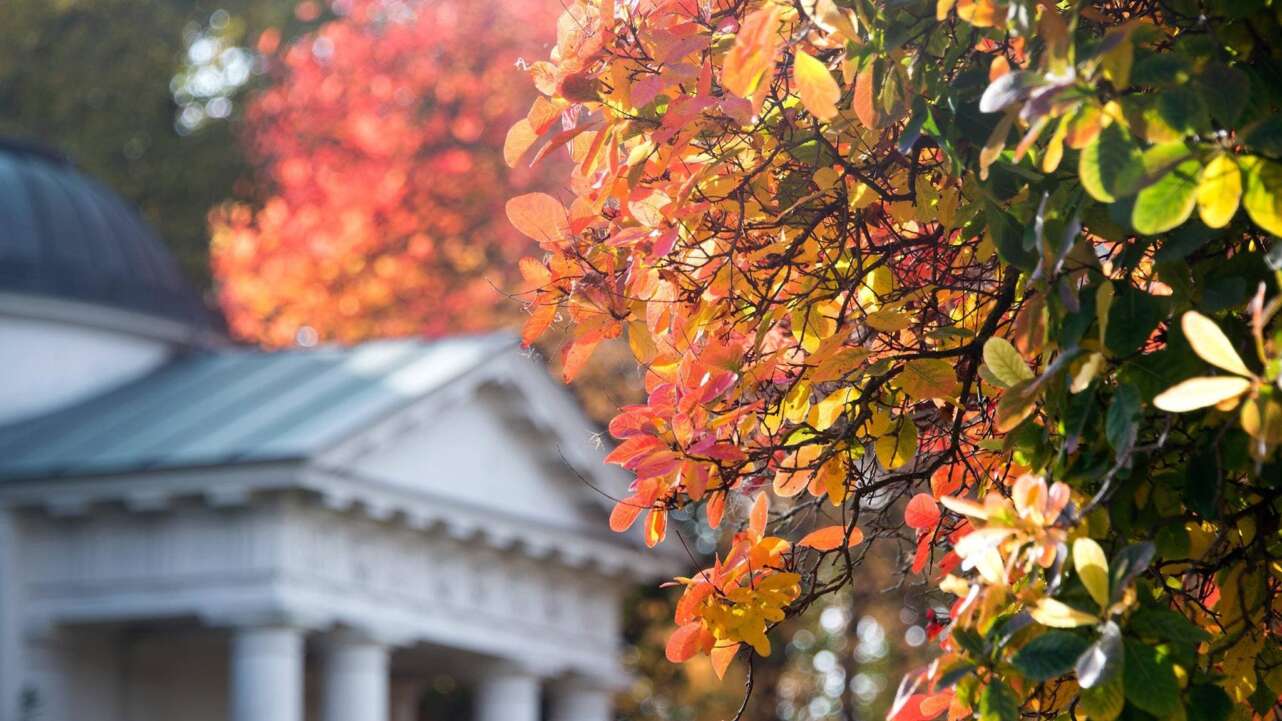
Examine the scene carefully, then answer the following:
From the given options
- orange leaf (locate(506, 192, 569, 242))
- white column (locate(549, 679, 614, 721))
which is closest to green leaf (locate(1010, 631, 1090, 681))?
orange leaf (locate(506, 192, 569, 242))

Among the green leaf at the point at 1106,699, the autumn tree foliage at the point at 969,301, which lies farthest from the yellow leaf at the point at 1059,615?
the green leaf at the point at 1106,699

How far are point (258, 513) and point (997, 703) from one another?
17.2m

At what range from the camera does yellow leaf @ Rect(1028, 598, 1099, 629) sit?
3158 mm

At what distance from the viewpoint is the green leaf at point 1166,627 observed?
10.7 feet

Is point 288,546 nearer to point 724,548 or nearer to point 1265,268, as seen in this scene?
point 724,548

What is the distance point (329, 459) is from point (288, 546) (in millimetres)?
948

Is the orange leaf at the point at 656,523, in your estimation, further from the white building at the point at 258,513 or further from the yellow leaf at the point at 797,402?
the white building at the point at 258,513

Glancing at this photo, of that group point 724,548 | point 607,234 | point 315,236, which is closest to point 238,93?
point 315,236

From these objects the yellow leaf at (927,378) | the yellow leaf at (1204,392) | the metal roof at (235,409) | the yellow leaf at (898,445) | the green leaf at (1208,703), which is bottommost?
the green leaf at (1208,703)

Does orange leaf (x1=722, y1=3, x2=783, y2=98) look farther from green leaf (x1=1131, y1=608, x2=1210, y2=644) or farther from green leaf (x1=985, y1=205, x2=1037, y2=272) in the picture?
green leaf (x1=1131, y1=608, x2=1210, y2=644)

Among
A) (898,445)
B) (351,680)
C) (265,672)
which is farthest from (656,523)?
(351,680)

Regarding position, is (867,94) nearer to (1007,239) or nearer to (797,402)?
(1007,239)

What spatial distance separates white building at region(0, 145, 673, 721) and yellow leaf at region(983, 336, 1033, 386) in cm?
1644

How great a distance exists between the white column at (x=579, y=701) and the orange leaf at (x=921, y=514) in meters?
21.6
